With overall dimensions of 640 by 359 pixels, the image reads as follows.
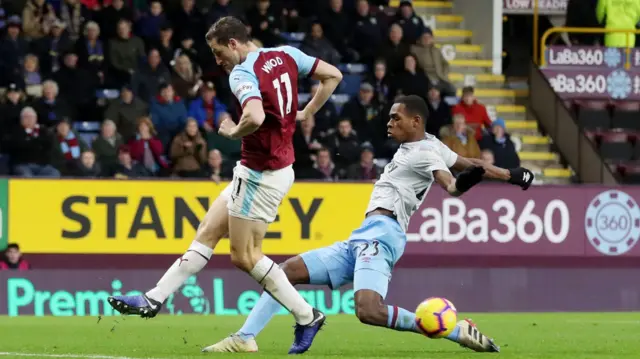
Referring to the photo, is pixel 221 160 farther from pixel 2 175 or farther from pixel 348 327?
pixel 348 327

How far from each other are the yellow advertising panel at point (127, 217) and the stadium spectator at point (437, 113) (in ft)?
11.8

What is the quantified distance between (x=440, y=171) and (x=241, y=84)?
1504mm

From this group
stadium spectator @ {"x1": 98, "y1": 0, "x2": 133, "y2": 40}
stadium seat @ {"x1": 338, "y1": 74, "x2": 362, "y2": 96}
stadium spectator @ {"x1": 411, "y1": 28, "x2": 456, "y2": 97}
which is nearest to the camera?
stadium spectator @ {"x1": 98, "y1": 0, "x2": 133, "y2": 40}

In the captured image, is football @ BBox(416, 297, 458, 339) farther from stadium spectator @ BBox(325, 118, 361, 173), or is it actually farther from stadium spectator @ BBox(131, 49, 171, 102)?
stadium spectator @ BBox(131, 49, 171, 102)

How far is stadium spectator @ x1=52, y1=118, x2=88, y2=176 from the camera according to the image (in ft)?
67.1

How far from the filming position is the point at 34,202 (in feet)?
63.8

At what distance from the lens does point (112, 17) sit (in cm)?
2319

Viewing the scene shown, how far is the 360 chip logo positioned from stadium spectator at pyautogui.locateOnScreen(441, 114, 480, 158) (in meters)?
2.03

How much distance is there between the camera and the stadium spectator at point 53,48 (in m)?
22.2

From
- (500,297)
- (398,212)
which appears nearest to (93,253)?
(500,297)

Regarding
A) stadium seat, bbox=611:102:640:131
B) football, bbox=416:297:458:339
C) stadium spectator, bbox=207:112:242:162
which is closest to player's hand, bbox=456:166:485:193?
football, bbox=416:297:458:339

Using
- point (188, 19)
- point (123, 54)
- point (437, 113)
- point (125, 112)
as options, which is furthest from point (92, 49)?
point (437, 113)

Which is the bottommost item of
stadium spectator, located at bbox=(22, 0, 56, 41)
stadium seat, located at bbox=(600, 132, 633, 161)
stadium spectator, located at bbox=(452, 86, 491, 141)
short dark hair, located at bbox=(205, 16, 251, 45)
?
stadium seat, located at bbox=(600, 132, 633, 161)

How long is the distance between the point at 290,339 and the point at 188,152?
8813 mm
